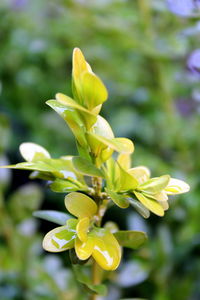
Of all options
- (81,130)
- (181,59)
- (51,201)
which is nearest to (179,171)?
(51,201)

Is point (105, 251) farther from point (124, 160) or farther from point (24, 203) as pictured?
point (24, 203)

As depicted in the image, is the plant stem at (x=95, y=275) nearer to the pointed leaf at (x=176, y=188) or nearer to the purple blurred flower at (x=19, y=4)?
the pointed leaf at (x=176, y=188)

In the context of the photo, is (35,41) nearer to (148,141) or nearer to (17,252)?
(148,141)

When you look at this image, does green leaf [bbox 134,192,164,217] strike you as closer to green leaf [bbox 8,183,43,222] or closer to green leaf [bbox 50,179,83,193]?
green leaf [bbox 50,179,83,193]

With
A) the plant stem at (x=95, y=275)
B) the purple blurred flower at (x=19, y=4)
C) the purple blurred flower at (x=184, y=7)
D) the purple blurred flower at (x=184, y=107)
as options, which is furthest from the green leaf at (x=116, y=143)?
the purple blurred flower at (x=19, y=4)

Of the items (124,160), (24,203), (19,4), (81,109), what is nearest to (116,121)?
(24,203)
